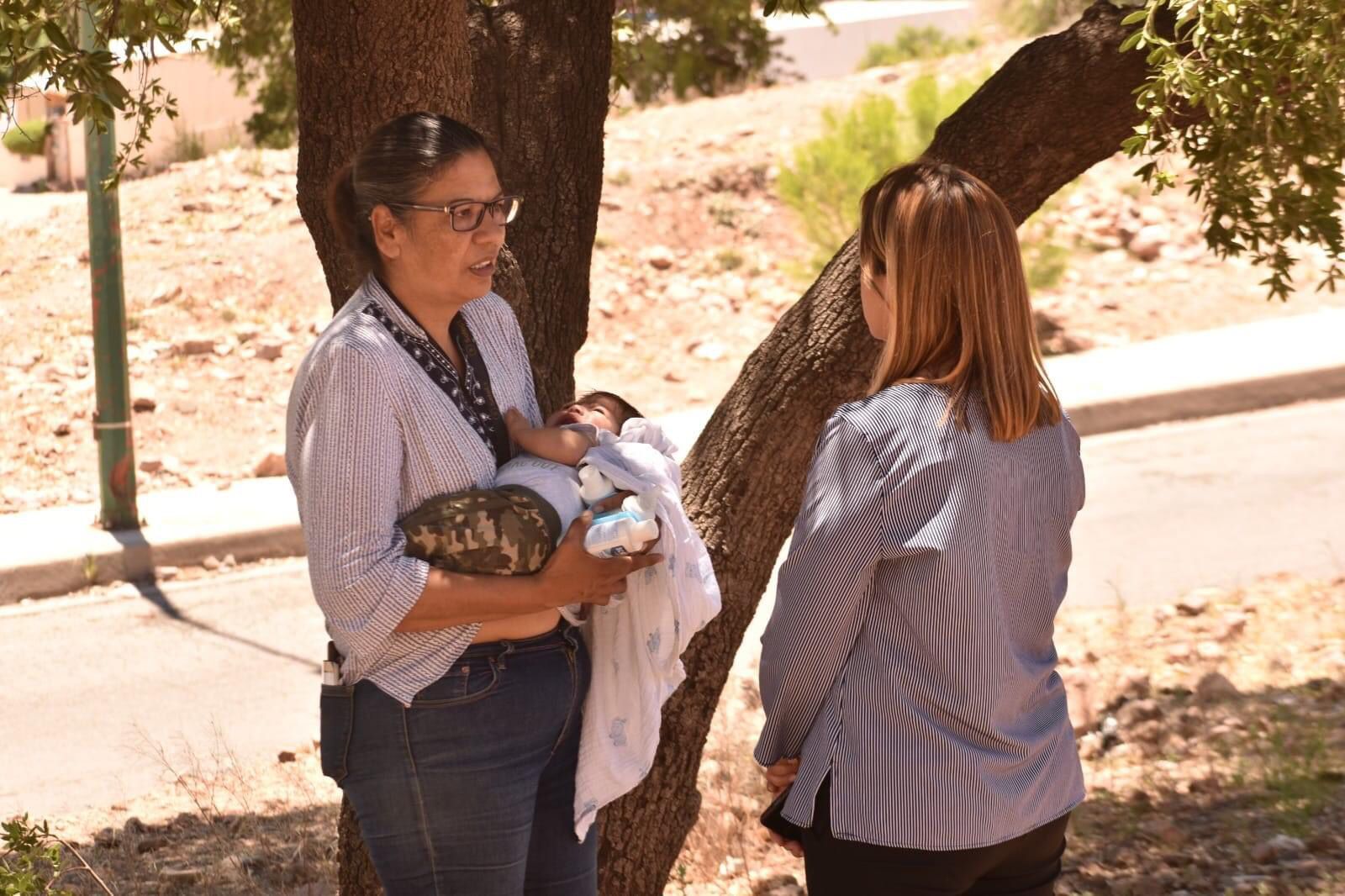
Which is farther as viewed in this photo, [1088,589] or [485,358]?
[1088,589]

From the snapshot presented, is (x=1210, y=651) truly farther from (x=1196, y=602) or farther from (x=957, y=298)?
(x=957, y=298)

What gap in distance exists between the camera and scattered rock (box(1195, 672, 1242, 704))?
19.0 feet

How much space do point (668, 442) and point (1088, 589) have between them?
5393 mm

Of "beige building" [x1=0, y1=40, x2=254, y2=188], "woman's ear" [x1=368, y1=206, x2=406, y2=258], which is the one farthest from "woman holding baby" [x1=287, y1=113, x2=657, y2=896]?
"beige building" [x1=0, y1=40, x2=254, y2=188]

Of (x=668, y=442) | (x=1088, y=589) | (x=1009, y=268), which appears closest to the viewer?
(x=1009, y=268)

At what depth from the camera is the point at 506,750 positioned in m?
2.40

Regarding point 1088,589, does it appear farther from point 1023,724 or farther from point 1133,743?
point 1023,724

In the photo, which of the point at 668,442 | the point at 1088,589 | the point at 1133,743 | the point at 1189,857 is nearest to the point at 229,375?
the point at 1088,589

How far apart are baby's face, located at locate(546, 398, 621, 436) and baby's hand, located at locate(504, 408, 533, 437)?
0.14 m

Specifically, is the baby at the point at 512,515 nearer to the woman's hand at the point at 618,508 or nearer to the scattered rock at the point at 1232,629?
the woman's hand at the point at 618,508

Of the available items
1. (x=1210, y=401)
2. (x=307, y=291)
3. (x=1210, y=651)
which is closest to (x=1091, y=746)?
(x=1210, y=651)

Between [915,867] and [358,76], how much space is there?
6.56ft

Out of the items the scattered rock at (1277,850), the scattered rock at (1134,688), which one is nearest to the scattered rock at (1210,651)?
the scattered rock at (1134,688)

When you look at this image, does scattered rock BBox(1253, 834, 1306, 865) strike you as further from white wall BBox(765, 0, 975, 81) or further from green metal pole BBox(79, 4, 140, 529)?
white wall BBox(765, 0, 975, 81)
